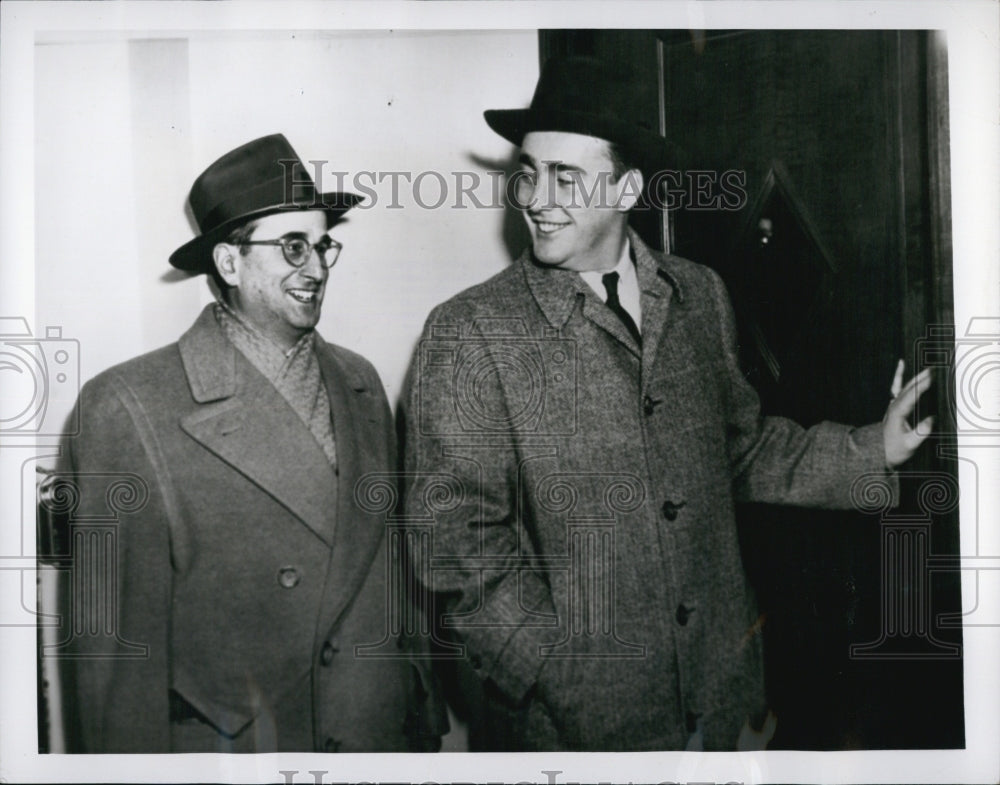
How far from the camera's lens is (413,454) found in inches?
93.4

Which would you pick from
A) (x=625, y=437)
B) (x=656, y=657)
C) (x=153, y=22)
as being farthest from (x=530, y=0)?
(x=656, y=657)

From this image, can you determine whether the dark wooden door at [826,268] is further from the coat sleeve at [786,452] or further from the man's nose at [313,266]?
the man's nose at [313,266]

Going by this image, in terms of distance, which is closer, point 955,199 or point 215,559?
point 215,559

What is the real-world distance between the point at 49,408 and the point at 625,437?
1362 mm

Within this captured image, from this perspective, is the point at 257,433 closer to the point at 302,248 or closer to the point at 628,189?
the point at 302,248

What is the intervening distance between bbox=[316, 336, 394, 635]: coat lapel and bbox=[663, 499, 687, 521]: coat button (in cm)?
65

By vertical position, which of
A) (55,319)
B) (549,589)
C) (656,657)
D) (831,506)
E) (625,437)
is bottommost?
(656,657)

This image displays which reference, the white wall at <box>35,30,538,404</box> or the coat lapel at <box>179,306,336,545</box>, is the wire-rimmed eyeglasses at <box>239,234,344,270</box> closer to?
the white wall at <box>35,30,538,404</box>

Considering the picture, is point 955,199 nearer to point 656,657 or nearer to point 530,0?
point 530,0

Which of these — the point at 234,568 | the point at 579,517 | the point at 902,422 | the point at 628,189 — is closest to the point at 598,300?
the point at 628,189

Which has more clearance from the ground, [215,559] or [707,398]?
[707,398]

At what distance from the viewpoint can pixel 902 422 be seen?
2445mm

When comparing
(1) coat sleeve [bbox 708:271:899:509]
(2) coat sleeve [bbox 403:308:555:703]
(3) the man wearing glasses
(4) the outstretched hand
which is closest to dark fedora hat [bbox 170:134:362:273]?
(3) the man wearing glasses

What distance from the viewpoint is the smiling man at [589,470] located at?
235cm
